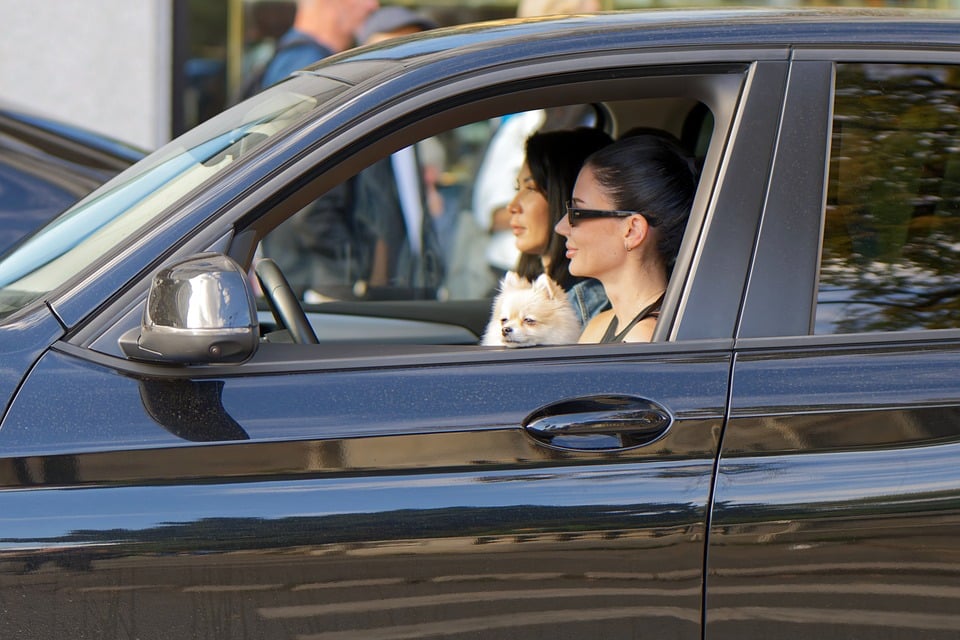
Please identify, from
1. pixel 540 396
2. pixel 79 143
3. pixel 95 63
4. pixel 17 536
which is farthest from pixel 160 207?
pixel 95 63

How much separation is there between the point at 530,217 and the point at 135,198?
1.33 m

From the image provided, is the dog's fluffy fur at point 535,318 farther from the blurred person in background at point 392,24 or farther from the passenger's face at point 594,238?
the blurred person in background at point 392,24

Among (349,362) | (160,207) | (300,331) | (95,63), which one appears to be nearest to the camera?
(349,362)

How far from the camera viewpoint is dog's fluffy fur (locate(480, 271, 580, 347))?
2.71 metres

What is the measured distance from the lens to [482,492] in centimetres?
192

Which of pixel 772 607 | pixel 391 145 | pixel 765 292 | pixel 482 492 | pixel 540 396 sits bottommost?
pixel 772 607

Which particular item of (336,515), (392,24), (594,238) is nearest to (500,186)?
(392,24)

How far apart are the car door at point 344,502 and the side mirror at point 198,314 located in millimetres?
65

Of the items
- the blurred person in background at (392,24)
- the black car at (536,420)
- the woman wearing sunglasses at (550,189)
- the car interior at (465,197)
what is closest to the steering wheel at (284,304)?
the car interior at (465,197)

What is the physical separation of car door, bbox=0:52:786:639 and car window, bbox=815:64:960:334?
12.9 inches

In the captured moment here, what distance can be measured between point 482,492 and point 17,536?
708 millimetres

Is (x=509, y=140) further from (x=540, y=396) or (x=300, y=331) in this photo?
(x=540, y=396)

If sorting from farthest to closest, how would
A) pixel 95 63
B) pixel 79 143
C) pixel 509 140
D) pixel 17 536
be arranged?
1. pixel 95 63
2. pixel 509 140
3. pixel 79 143
4. pixel 17 536

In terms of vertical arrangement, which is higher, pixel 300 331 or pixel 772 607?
pixel 300 331
